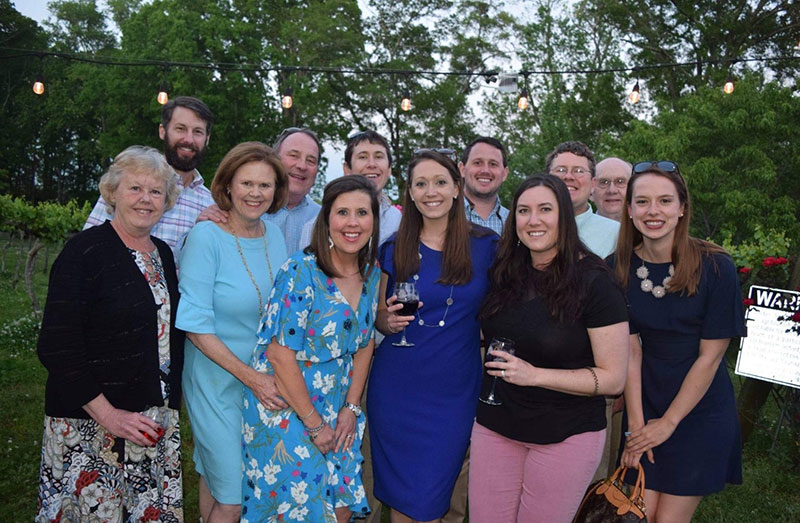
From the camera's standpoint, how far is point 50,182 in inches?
1762

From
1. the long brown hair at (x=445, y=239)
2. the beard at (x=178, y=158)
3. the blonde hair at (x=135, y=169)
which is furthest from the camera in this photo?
the beard at (x=178, y=158)

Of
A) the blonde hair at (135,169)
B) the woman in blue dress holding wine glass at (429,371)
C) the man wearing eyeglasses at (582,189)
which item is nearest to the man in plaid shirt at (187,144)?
the blonde hair at (135,169)

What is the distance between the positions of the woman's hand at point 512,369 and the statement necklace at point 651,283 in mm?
839

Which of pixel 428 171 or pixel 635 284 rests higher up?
pixel 428 171

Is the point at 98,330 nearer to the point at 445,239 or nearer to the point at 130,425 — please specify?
the point at 130,425

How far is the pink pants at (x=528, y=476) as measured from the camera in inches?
105

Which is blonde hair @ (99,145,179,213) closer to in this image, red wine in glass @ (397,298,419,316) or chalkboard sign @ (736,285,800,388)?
red wine in glass @ (397,298,419,316)

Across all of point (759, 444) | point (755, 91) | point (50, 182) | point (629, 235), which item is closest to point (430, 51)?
point (755, 91)

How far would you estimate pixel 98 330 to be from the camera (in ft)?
8.90

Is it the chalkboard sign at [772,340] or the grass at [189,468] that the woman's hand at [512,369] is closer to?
the grass at [189,468]

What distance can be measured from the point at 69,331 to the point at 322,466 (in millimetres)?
1318

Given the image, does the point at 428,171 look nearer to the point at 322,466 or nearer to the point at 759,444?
the point at 322,466

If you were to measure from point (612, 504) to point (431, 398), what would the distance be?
1.02 m

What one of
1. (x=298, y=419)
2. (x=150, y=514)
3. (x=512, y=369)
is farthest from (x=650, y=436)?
(x=150, y=514)
